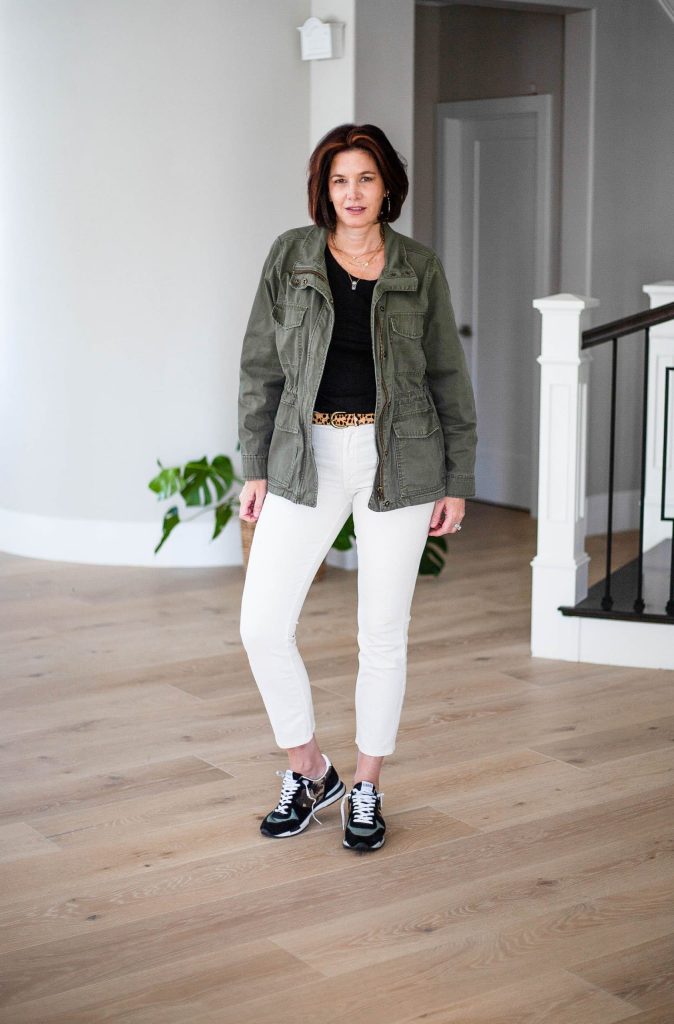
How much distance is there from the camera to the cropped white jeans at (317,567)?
8.80 ft

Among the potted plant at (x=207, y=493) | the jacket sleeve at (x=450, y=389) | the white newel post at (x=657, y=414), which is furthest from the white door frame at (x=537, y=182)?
the jacket sleeve at (x=450, y=389)

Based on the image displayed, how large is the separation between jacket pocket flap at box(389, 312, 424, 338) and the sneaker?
3.26 ft

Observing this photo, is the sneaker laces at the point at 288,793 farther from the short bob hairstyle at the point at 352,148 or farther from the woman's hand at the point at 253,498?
the short bob hairstyle at the point at 352,148

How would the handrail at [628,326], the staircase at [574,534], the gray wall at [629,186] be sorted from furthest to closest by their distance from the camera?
1. the gray wall at [629,186]
2. the staircase at [574,534]
3. the handrail at [628,326]

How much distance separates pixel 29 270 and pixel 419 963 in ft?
13.6

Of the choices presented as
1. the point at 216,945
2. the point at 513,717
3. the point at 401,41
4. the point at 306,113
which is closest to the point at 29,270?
the point at 306,113

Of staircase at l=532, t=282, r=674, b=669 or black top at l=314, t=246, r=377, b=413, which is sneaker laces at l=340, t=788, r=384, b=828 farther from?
staircase at l=532, t=282, r=674, b=669

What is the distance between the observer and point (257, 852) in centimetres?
288

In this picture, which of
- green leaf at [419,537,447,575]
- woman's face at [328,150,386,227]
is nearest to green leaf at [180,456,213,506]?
green leaf at [419,537,447,575]

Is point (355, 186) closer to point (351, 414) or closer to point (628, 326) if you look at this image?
point (351, 414)

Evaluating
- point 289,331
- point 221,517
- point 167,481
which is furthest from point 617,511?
point 289,331

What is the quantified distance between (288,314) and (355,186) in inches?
11.2

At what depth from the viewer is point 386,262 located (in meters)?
2.67

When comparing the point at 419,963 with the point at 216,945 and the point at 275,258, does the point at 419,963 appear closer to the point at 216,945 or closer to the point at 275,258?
the point at 216,945
